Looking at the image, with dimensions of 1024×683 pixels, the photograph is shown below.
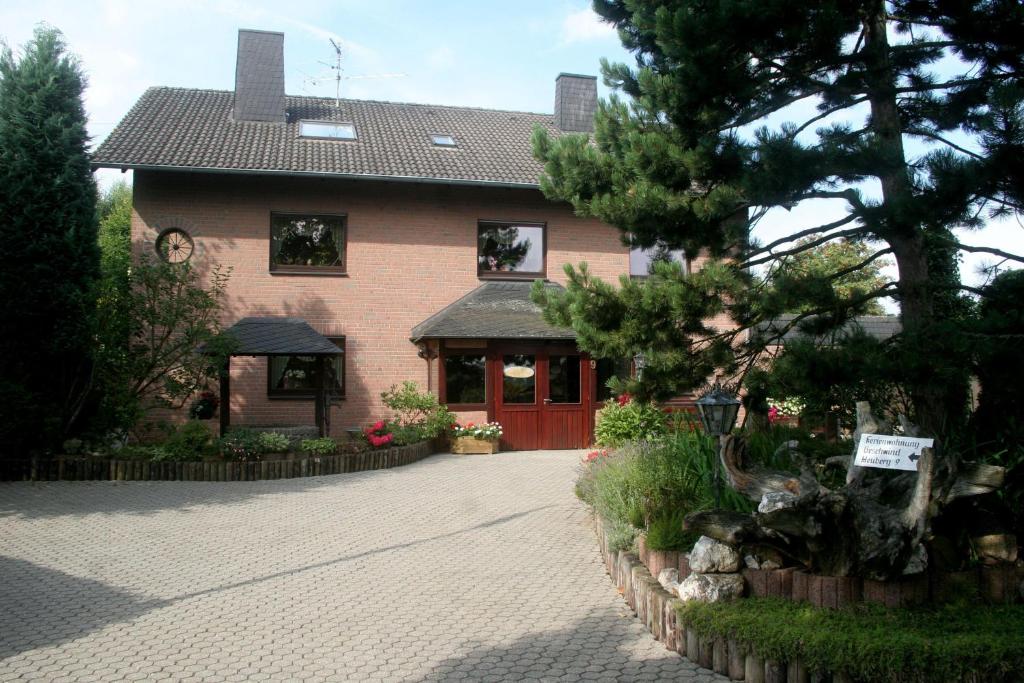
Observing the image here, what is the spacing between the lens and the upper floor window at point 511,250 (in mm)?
17906

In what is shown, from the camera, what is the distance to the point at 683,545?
5.93 metres

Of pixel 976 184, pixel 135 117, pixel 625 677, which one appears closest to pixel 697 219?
pixel 976 184

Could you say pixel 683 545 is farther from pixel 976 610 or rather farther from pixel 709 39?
pixel 709 39

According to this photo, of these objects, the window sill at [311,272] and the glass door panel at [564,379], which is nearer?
the window sill at [311,272]

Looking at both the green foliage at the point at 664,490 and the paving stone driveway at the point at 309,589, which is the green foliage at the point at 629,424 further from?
the green foliage at the point at 664,490

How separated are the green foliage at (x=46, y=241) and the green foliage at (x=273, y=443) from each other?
9.46ft

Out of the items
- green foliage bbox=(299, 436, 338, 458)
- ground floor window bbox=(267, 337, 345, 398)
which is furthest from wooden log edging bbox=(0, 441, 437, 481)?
ground floor window bbox=(267, 337, 345, 398)

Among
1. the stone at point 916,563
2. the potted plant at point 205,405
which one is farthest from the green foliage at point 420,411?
the stone at point 916,563

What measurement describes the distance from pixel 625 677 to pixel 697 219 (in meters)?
3.89

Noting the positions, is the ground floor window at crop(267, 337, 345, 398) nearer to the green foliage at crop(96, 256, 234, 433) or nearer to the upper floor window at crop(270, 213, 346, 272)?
the upper floor window at crop(270, 213, 346, 272)

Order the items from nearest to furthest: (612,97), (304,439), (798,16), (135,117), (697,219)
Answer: (798,16), (697,219), (612,97), (304,439), (135,117)

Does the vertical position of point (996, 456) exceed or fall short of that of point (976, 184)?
it falls short

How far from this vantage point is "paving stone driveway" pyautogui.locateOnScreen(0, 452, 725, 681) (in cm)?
491

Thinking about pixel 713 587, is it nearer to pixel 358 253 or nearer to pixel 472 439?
pixel 472 439
